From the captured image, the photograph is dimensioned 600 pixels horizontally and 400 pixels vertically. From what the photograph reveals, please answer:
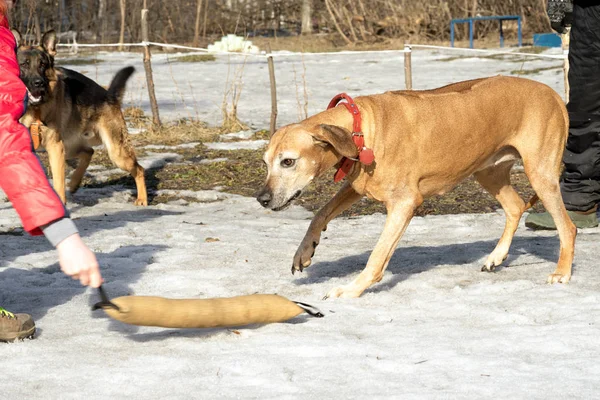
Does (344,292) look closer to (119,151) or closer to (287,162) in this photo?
(287,162)

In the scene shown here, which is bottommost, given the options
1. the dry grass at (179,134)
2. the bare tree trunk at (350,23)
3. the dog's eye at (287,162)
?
the dry grass at (179,134)

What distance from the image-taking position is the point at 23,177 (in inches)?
115

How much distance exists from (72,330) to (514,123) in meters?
2.77

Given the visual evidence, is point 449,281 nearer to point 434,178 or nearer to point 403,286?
point 403,286

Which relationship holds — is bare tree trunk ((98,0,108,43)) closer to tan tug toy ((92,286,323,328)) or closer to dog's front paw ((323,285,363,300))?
dog's front paw ((323,285,363,300))

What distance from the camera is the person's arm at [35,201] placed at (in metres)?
2.81

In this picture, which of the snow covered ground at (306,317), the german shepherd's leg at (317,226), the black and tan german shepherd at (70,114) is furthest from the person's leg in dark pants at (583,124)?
the black and tan german shepherd at (70,114)

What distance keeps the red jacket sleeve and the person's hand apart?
102 millimetres

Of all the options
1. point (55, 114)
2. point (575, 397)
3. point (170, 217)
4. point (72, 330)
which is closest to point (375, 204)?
point (170, 217)

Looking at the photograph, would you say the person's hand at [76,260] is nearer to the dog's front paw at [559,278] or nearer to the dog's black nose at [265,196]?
the dog's black nose at [265,196]

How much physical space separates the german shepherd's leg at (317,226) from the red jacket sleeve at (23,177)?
2149mm

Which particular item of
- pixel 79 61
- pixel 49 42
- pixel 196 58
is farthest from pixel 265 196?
pixel 196 58

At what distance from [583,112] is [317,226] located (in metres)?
2.46

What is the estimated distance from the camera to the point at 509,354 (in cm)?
362
